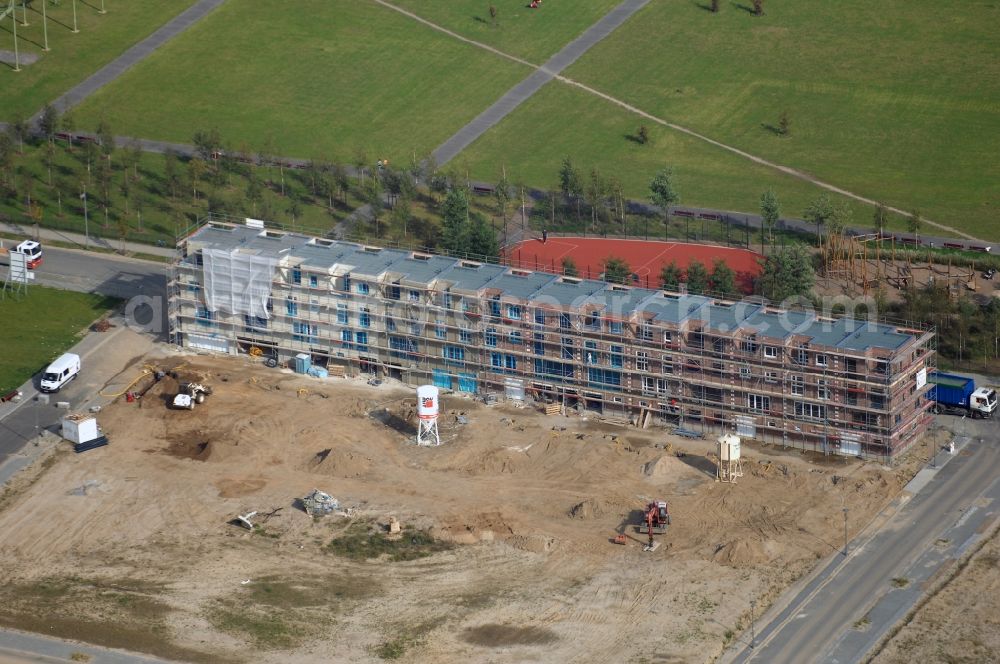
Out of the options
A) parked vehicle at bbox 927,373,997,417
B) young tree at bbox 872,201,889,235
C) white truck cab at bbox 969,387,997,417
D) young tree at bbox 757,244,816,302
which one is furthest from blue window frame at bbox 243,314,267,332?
young tree at bbox 872,201,889,235

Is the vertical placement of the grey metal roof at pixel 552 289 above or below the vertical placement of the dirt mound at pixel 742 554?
above

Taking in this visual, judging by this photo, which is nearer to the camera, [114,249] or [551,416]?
[551,416]

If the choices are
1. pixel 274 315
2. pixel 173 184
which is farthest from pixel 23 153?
pixel 274 315

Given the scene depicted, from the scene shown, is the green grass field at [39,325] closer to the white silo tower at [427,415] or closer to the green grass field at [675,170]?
the white silo tower at [427,415]

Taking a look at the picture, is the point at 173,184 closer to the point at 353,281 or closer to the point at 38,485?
the point at 353,281

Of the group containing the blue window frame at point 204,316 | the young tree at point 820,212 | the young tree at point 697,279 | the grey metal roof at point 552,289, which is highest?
the grey metal roof at point 552,289

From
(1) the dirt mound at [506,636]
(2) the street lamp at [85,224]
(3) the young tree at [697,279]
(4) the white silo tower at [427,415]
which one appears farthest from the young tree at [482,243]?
(1) the dirt mound at [506,636]
